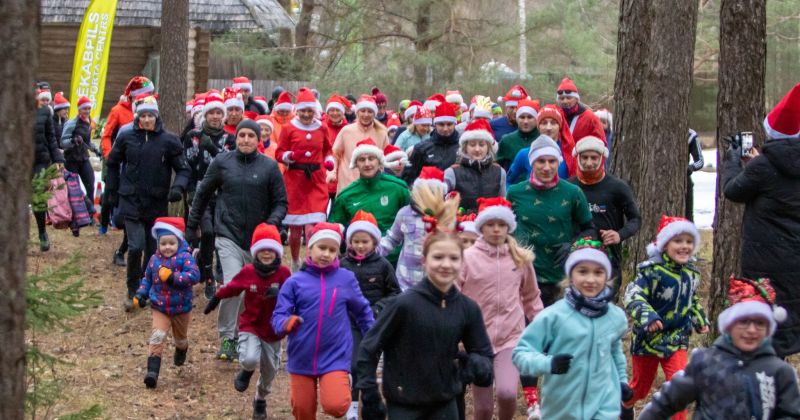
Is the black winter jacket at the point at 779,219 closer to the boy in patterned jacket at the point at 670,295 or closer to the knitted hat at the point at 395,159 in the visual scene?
the boy in patterned jacket at the point at 670,295

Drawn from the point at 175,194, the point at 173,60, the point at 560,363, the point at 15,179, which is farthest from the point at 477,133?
the point at 173,60

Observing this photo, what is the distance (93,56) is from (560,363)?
17961 mm

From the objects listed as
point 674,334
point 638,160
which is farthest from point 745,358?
point 638,160

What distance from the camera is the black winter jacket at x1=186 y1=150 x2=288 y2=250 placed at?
11.3m

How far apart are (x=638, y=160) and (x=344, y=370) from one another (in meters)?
6.46

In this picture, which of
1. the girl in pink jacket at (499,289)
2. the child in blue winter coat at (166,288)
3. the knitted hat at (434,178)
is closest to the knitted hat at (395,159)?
the knitted hat at (434,178)

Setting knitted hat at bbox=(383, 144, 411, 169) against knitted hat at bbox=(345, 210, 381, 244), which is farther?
knitted hat at bbox=(383, 144, 411, 169)

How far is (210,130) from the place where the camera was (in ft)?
44.9

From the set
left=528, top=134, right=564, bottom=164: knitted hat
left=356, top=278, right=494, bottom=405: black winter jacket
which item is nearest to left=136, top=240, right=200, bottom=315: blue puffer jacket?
left=528, top=134, right=564, bottom=164: knitted hat

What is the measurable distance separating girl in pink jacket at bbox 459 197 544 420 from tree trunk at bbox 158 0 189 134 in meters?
9.57

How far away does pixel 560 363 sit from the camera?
6.48m

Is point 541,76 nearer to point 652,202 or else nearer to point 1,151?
point 652,202

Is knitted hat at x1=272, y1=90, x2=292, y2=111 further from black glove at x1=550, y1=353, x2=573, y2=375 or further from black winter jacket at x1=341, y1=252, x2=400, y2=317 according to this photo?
black glove at x1=550, y1=353, x2=573, y2=375

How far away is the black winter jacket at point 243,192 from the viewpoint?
446 inches
